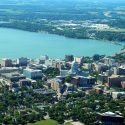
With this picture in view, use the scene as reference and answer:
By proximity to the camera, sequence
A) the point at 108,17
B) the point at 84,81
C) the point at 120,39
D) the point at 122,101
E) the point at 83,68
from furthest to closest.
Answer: the point at 108,17 → the point at 120,39 → the point at 83,68 → the point at 84,81 → the point at 122,101

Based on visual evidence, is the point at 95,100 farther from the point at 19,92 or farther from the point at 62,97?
the point at 19,92

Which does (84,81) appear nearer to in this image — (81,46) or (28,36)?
(81,46)

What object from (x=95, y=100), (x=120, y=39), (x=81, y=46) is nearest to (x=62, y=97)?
(x=95, y=100)

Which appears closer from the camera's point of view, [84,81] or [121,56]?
[84,81]

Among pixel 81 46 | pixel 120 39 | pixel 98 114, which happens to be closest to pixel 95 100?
pixel 98 114

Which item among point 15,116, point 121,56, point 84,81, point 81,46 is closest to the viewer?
point 15,116

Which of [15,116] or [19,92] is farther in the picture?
[19,92]
